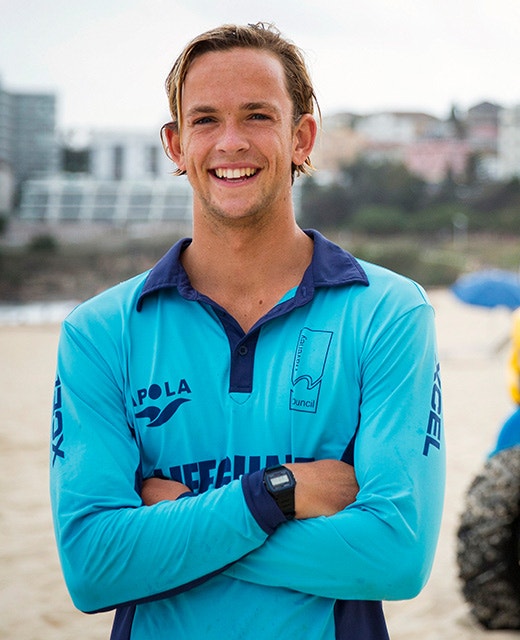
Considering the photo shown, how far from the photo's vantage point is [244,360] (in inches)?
56.4

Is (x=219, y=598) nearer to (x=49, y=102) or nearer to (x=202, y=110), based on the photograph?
(x=202, y=110)

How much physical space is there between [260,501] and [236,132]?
0.62 meters

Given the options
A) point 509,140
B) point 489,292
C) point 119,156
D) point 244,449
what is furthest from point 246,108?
point 509,140

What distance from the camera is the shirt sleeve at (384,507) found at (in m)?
1.35

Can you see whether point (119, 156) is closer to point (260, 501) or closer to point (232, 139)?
point (232, 139)

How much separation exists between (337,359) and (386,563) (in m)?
0.34

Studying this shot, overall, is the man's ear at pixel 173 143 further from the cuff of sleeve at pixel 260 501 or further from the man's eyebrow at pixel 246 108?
the cuff of sleeve at pixel 260 501

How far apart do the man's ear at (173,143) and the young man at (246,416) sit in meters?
0.05

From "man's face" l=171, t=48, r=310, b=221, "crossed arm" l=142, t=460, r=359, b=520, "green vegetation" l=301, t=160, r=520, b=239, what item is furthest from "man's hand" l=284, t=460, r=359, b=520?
"green vegetation" l=301, t=160, r=520, b=239

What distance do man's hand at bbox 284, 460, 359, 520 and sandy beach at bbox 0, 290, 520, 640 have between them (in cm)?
198

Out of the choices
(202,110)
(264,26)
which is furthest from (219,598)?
(264,26)

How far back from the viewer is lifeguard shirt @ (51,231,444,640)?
135cm

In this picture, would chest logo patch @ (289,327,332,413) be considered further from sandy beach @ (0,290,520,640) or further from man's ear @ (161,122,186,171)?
sandy beach @ (0,290,520,640)

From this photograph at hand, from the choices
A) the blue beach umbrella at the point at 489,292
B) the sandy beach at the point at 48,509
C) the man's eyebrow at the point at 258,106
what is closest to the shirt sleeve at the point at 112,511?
the man's eyebrow at the point at 258,106
